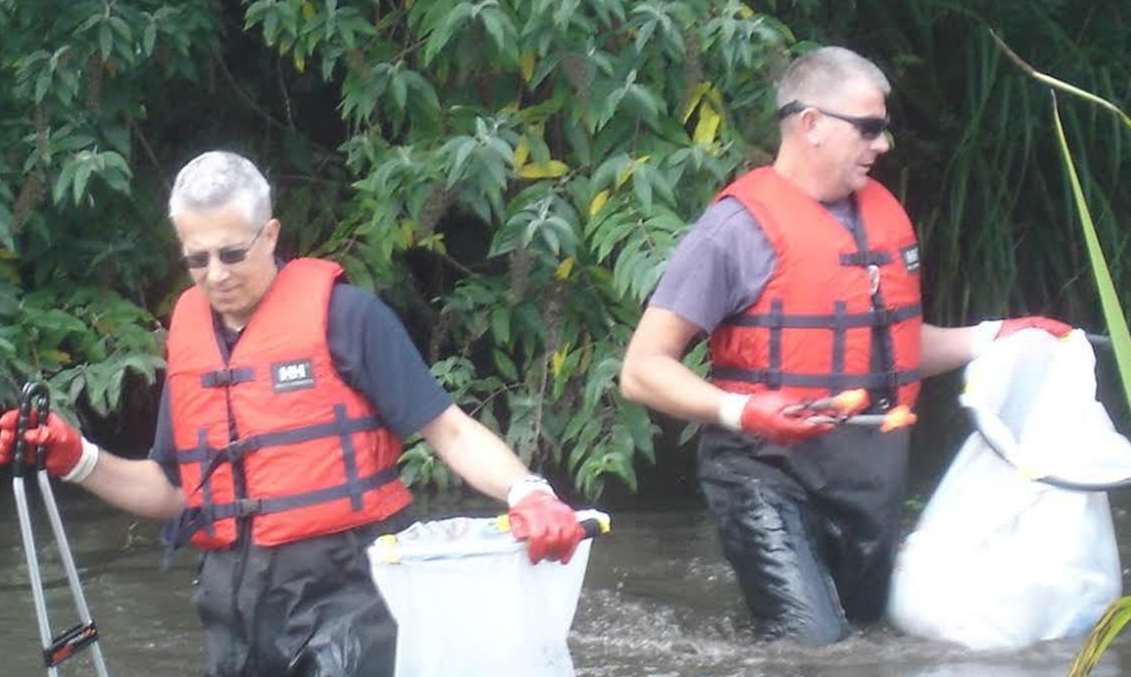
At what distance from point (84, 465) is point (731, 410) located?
141cm

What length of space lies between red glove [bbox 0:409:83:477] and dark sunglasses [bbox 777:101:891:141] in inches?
71.5

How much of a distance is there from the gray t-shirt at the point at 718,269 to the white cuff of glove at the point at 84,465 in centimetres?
135

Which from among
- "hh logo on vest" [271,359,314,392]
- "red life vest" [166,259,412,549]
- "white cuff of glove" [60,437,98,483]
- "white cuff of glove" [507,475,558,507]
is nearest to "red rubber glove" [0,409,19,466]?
"white cuff of glove" [60,437,98,483]

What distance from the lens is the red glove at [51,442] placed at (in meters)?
3.68

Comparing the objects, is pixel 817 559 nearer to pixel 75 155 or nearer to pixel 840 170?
pixel 840 170

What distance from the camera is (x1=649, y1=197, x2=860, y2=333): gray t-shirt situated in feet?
15.4

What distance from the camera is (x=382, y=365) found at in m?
3.78

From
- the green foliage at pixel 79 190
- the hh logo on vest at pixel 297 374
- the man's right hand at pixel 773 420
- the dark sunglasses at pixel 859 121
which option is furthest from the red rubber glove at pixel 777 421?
the green foliage at pixel 79 190

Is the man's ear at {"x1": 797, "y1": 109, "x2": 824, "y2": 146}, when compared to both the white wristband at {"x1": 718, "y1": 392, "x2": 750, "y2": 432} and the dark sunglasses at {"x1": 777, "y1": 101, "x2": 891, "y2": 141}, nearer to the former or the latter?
the dark sunglasses at {"x1": 777, "y1": 101, "x2": 891, "y2": 141}

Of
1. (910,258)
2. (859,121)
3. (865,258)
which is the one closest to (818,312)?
(865,258)

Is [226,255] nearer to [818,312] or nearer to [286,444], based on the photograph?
[286,444]

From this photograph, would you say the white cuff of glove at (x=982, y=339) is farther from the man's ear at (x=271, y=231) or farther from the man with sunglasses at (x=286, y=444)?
the man's ear at (x=271, y=231)

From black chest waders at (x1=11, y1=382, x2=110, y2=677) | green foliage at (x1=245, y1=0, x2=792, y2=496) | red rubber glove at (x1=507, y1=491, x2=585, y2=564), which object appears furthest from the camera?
green foliage at (x1=245, y1=0, x2=792, y2=496)

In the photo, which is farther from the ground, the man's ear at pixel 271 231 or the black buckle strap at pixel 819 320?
the man's ear at pixel 271 231
